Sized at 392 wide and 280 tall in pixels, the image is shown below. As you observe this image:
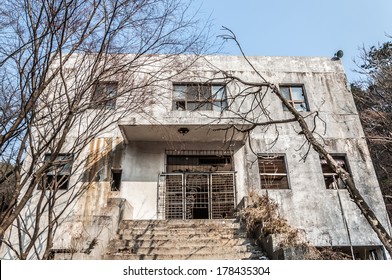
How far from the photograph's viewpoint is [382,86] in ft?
39.9

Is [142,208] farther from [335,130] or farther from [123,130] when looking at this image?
[335,130]

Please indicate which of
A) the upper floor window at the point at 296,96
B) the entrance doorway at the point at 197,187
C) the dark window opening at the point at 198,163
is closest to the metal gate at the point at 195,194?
the entrance doorway at the point at 197,187

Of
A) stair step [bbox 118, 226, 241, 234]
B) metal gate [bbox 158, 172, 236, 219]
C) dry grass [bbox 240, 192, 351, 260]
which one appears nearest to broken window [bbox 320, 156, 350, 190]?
metal gate [bbox 158, 172, 236, 219]

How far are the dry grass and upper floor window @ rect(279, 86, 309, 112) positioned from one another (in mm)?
5532

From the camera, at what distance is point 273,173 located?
445 inches

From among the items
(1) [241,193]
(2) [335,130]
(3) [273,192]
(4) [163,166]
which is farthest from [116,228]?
(2) [335,130]

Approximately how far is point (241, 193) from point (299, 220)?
2149 mm

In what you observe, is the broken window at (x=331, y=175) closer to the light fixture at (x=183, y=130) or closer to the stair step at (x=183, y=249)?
the light fixture at (x=183, y=130)

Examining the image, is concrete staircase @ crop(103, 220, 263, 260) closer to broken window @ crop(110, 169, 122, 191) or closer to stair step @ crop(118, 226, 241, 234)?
stair step @ crop(118, 226, 241, 234)

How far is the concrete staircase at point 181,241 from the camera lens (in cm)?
682

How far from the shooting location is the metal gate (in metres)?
10.8

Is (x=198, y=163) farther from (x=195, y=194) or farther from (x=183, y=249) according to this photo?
(x=183, y=249)

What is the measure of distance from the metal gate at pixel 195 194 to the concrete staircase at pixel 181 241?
200 cm
